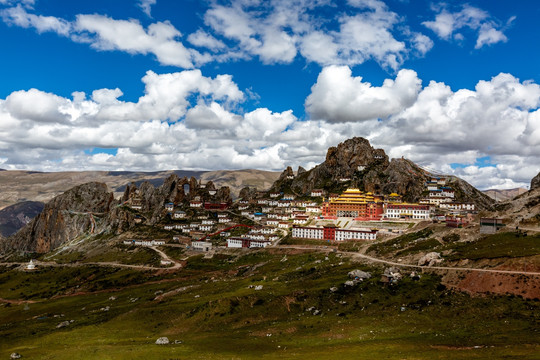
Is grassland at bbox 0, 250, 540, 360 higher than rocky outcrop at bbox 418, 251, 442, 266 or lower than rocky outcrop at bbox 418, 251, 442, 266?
lower

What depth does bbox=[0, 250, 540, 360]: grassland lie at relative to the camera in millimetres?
60188

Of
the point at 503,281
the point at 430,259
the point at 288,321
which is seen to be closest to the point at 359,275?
the point at 430,259

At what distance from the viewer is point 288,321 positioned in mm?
84000

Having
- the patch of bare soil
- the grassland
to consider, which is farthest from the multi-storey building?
the patch of bare soil

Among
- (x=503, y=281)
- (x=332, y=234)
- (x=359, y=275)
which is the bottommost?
(x=359, y=275)

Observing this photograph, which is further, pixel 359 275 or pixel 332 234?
pixel 332 234

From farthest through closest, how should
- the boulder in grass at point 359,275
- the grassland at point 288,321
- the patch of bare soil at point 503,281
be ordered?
the boulder in grass at point 359,275 → the patch of bare soil at point 503,281 → the grassland at point 288,321

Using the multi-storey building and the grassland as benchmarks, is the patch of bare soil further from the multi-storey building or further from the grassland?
the multi-storey building

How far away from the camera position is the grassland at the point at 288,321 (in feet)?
197

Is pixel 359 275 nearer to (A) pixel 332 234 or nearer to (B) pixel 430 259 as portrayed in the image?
(B) pixel 430 259

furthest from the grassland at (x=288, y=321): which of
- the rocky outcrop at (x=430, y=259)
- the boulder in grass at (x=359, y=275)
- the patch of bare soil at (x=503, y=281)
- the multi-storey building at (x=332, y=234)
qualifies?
the multi-storey building at (x=332, y=234)

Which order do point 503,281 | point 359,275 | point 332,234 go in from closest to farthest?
point 503,281, point 359,275, point 332,234

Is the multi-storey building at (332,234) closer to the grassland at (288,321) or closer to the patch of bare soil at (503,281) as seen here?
the grassland at (288,321)

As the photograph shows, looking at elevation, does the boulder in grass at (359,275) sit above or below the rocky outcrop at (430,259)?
below
